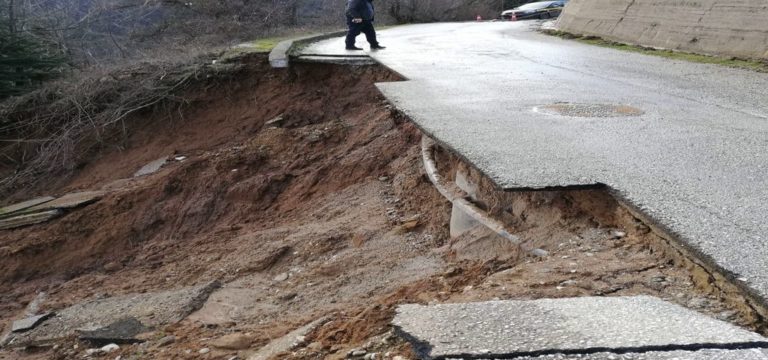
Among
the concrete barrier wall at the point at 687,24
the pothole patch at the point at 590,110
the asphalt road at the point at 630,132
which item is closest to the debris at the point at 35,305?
the asphalt road at the point at 630,132

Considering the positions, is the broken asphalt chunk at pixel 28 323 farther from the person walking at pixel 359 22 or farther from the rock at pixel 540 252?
the person walking at pixel 359 22

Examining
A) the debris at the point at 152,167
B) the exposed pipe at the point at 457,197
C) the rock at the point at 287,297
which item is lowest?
the rock at the point at 287,297

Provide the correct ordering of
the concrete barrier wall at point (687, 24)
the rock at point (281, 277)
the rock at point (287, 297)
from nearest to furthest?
the rock at point (287, 297) < the rock at point (281, 277) < the concrete barrier wall at point (687, 24)

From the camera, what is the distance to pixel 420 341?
2557 millimetres

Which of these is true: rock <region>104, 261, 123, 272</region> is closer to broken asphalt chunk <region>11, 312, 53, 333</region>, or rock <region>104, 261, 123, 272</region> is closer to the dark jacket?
broken asphalt chunk <region>11, 312, 53, 333</region>

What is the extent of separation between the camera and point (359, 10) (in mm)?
13578

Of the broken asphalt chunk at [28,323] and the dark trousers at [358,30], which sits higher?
the dark trousers at [358,30]

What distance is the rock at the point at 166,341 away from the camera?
4492 mm

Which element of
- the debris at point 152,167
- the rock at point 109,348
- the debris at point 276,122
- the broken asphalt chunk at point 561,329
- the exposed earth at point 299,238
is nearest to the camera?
the broken asphalt chunk at point 561,329

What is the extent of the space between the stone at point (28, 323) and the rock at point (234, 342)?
116 inches

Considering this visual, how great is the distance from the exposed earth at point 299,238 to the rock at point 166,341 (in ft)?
0.07

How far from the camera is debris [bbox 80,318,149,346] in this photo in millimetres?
4988

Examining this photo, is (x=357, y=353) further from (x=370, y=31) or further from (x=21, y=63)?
(x=21, y=63)

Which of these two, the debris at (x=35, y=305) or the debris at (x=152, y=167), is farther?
the debris at (x=152, y=167)
